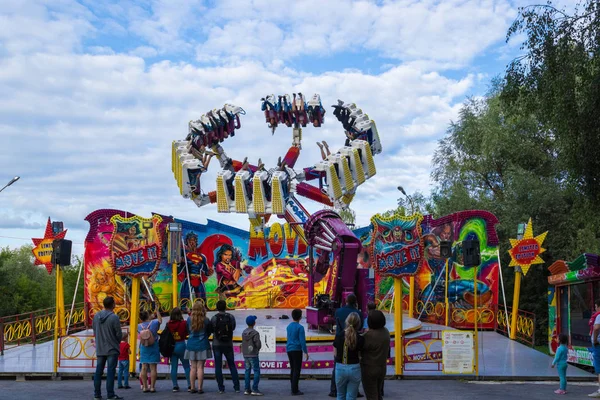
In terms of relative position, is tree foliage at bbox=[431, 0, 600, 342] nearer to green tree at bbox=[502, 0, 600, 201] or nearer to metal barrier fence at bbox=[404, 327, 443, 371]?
green tree at bbox=[502, 0, 600, 201]

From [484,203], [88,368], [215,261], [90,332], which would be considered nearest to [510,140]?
[484,203]

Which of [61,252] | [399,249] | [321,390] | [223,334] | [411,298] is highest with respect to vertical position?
[399,249]

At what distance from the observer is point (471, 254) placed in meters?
15.1

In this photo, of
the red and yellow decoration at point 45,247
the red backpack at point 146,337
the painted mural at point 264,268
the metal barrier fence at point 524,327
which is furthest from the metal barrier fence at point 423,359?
the red and yellow decoration at point 45,247

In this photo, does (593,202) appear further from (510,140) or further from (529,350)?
(510,140)

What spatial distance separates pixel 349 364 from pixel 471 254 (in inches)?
288

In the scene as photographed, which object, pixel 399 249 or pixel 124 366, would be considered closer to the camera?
pixel 124 366

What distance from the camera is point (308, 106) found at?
1051 inches

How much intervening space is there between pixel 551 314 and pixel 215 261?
16.5 metres

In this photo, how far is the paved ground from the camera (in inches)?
490

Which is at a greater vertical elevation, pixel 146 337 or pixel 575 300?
pixel 575 300

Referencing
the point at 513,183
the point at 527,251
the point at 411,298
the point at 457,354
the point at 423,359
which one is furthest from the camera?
the point at 513,183

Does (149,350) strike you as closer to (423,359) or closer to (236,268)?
(423,359)

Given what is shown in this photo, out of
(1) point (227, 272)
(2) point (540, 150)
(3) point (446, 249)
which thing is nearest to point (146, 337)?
(3) point (446, 249)
